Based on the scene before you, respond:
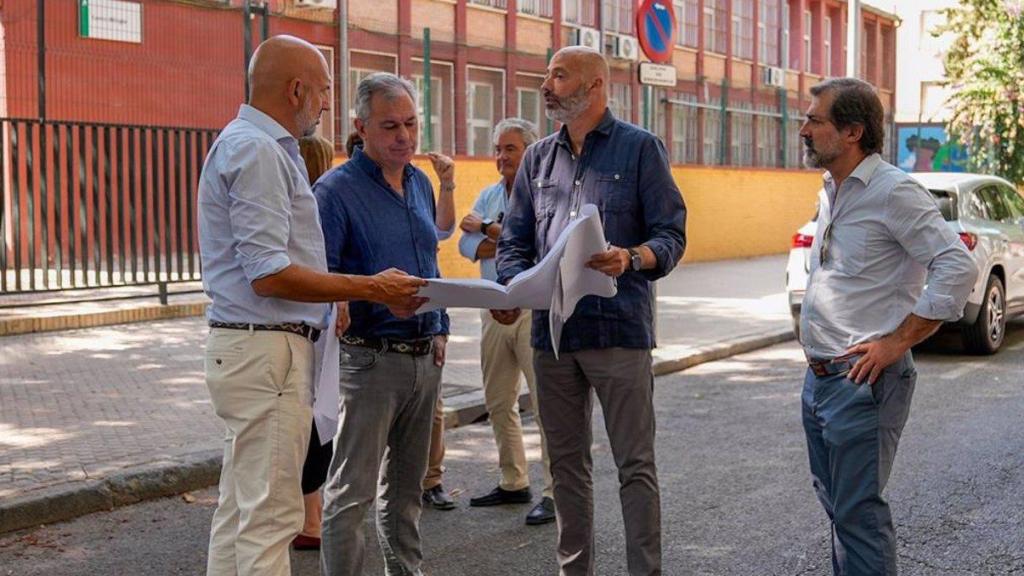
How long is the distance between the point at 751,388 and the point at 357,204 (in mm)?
6492

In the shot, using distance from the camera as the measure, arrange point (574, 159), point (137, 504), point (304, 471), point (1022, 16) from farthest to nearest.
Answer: point (1022, 16) < point (137, 504) < point (574, 159) < point (304, 471)

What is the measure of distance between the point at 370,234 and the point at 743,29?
3043 cm

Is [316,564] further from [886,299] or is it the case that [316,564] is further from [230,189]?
→ [886,299]

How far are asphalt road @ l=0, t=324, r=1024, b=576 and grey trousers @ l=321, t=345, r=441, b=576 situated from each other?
77 centimetres

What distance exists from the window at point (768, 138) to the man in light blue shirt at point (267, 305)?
2460 centimetres

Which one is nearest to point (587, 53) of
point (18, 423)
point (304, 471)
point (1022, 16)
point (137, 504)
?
point (304, 471)

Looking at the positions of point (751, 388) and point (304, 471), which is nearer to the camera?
point (304, 471)

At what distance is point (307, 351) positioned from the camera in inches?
151

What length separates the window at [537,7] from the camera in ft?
84.1

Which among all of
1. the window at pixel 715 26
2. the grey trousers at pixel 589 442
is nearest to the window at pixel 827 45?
the window at pixel 715 26

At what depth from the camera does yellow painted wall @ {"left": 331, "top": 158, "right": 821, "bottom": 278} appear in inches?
982

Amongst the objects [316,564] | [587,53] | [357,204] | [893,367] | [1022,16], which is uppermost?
[1022,16]

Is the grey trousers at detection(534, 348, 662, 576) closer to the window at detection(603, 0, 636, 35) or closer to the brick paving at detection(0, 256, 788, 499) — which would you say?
the brick paving at detection(0, 256, 788, 499)

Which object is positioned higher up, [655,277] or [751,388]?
[655,277]
